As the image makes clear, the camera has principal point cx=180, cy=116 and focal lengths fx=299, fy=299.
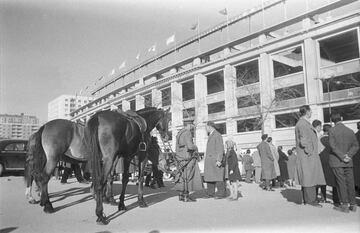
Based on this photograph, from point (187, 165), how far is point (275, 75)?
124ft

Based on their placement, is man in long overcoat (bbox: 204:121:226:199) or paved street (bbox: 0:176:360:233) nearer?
paved street (bbox: 0:176:360:233)

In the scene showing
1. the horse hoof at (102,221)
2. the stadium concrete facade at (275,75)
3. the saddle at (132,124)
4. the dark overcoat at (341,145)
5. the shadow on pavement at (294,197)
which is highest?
the stadium concrete facade at (275,75)

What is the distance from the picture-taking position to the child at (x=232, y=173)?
828 cm

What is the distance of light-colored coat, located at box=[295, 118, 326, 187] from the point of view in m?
6.70

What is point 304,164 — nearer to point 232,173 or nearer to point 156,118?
point 232,173

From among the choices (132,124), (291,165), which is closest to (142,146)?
(132,124)

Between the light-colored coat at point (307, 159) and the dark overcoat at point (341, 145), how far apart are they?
16.4 inches

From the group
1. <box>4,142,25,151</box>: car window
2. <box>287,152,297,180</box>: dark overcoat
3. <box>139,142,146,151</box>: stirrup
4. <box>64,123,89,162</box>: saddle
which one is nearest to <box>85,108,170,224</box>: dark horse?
<box>139,142,146,151</box>: stirrup

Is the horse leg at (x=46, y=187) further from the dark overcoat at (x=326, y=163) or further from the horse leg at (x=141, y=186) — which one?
the dark overcoat at (x=326, y=163)

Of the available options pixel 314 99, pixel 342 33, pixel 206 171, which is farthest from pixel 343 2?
pixel 206 171

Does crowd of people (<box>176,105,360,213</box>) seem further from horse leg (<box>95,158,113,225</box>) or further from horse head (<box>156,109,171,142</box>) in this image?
horse leg (<box>95,158,113,225</box>)

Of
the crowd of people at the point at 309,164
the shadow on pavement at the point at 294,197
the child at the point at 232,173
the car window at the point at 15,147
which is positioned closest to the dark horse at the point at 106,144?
the crowd of people at the point at 309,164

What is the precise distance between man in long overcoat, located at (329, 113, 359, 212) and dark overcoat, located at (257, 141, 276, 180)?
4845mm

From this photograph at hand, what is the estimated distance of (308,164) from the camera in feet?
22.3
